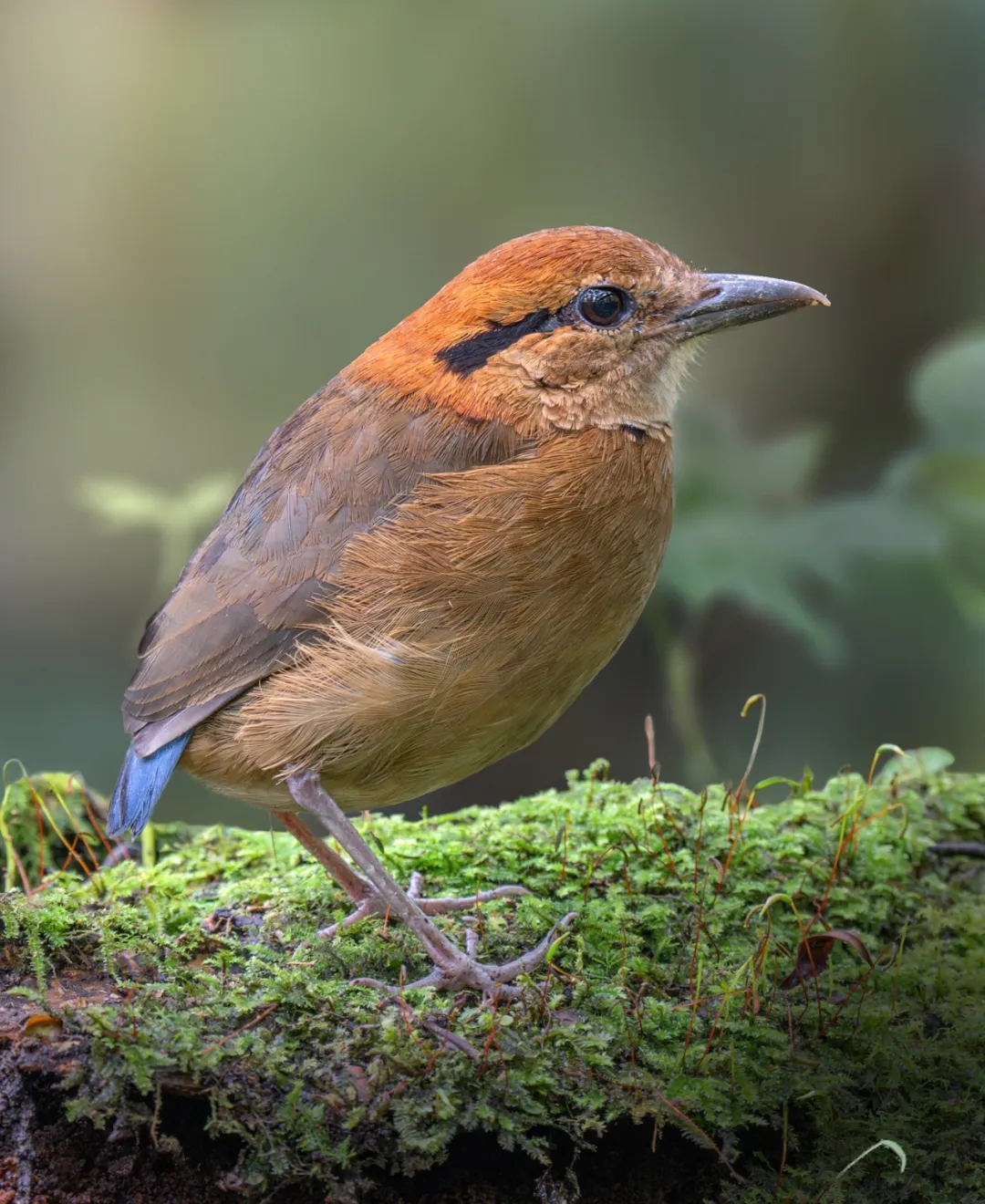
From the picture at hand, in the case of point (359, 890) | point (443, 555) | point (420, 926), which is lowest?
point (420, 926)

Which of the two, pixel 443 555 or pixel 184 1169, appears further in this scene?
pixel 443 555

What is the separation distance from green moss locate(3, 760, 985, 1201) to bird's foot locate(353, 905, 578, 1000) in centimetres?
5

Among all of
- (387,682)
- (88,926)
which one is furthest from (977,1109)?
(88,926)

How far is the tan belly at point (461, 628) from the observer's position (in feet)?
10.2

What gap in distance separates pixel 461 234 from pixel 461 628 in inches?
140

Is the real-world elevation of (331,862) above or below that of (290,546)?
below

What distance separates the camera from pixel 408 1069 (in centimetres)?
273

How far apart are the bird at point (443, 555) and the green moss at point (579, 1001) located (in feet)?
0.76

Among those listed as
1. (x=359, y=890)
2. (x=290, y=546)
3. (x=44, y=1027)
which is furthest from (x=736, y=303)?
(x=44, y=1027)

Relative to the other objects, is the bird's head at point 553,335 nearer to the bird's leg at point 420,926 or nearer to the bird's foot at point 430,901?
the bird's leg at point 420,926

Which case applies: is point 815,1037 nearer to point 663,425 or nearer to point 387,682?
point 387,682

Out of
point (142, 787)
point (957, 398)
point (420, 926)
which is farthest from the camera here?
point (957, 398)

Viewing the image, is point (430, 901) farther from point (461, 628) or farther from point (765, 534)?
point (765, 534)

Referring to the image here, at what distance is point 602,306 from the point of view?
3.44 meters
